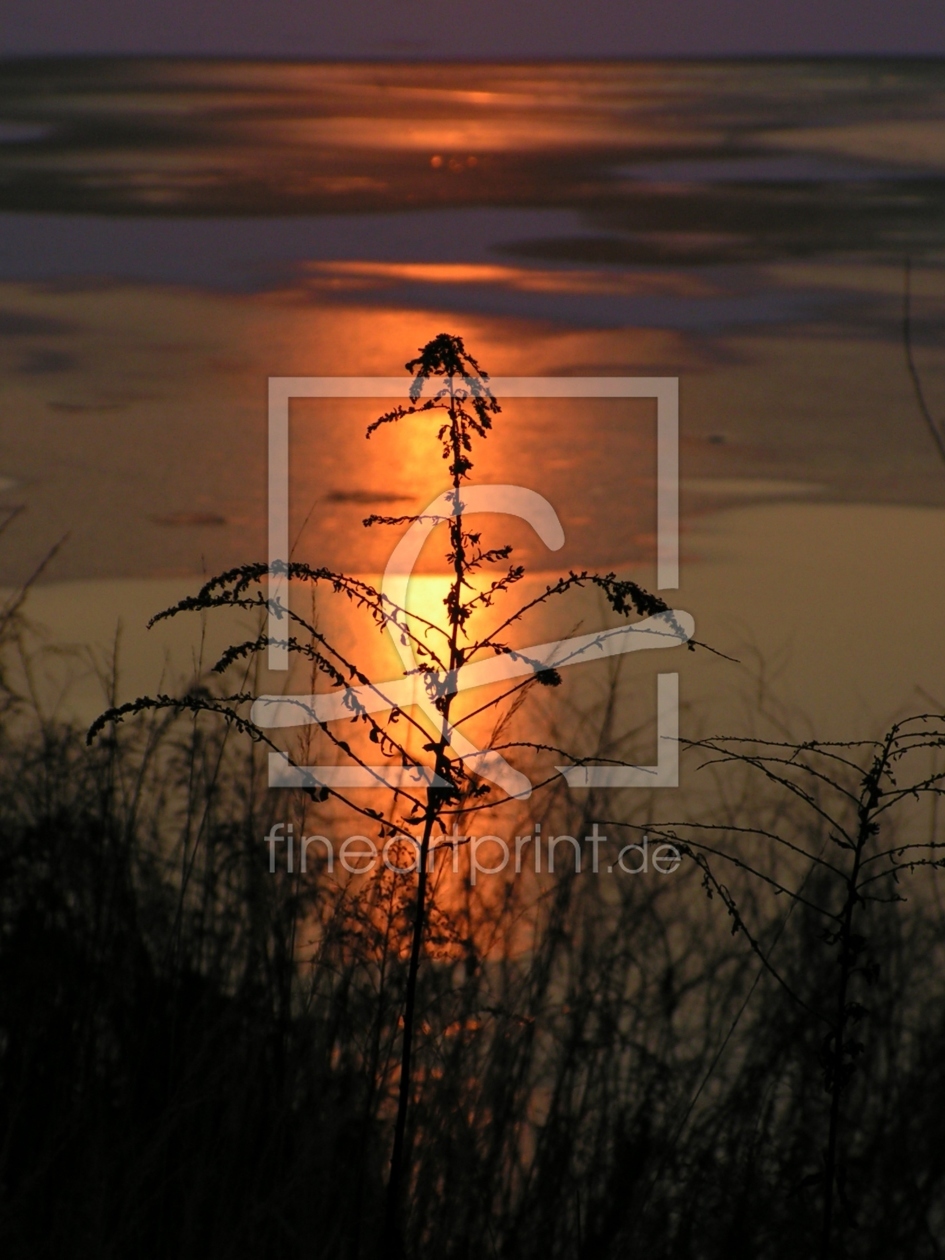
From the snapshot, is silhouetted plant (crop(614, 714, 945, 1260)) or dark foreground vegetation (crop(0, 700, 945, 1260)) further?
silhouetted plant (crop(614, 714, 945, 1260))

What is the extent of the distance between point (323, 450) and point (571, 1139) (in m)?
4.68

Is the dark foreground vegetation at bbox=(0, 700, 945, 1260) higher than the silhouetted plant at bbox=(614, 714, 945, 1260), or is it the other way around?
the silhouetted plant at bbox=(614, 714, 945, 1260)

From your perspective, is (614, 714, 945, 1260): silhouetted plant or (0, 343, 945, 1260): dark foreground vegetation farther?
(614, 714, 945, 1260): silhouetted plant

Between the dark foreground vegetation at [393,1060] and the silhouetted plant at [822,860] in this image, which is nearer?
the dark foreground vegetation at [393,1060]

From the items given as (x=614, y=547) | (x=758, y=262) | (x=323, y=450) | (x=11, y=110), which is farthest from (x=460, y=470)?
(x=11, y=110)

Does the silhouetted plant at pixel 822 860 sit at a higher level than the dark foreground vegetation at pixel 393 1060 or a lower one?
higher

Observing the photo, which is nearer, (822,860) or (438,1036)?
(822,860)

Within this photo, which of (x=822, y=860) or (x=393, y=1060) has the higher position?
(x=822, y=860)

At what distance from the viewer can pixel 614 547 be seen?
729cm

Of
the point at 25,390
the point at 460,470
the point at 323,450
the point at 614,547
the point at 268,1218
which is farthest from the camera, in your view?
the point at 25,390

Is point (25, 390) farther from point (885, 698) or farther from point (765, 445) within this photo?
point (885, 698)

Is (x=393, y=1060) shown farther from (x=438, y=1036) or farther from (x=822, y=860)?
(x=822, y=860)

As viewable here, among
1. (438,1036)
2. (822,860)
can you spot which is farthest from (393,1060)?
(822,860)

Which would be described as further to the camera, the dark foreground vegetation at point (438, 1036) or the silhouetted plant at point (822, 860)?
the silhouetted plant at point (822, 860)
